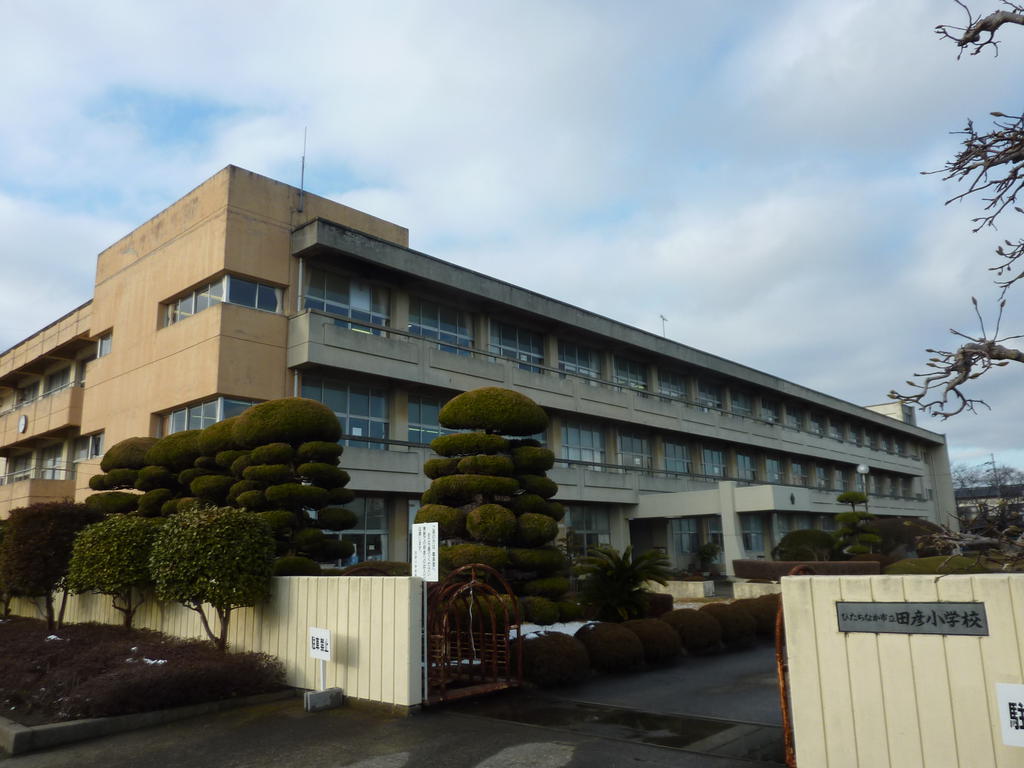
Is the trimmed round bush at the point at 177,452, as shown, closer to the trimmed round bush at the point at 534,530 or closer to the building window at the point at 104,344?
the trimmed round bush at the point at 534,530

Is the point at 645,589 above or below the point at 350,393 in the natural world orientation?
below

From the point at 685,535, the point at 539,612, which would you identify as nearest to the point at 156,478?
the point at 539,612

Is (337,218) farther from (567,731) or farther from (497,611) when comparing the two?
(567,731)

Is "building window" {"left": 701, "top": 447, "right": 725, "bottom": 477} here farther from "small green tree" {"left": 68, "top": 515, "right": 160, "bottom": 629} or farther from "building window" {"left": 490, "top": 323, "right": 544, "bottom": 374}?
"small green tree" {"left": 68, "top": 515, "right": 160, "bottom": 629}

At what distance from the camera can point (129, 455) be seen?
69.3 ft

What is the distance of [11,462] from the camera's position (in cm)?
4100

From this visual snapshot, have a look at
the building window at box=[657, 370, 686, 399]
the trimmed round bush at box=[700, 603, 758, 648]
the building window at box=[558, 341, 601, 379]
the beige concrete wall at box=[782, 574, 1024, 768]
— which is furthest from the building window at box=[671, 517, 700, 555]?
the beige concrete wall at box=[782, 574, 1024, 768]

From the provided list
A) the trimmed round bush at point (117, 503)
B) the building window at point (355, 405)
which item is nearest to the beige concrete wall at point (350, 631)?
the trimmed round bush at point (117, 503)

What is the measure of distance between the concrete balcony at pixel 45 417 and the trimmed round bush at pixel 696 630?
27426 mm

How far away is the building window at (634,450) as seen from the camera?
37656 millimetres

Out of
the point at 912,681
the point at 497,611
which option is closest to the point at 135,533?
the point at 497,611

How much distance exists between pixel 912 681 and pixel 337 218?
24.9 meters

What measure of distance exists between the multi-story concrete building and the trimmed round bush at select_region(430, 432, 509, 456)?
376 inches

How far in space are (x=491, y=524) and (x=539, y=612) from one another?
1795 millimetres
